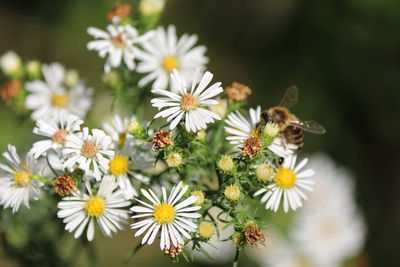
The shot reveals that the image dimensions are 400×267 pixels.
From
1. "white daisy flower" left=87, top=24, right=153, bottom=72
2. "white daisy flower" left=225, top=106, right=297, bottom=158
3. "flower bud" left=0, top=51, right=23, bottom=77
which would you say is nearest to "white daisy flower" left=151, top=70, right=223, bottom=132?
"white daisy flower" left=225, top=106, right=297, bottom=158

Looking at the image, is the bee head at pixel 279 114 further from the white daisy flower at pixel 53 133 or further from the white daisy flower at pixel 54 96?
the white daisy flower at pixel 54 96

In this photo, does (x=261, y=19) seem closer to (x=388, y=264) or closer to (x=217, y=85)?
(x=388, y=264)

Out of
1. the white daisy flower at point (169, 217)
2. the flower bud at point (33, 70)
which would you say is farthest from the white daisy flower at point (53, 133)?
the flower bud at point (33, 70)

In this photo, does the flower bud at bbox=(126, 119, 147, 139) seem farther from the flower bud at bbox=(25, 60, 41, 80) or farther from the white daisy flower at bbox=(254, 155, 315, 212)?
the flower bud at bbox=(25, 60, 41, 80)

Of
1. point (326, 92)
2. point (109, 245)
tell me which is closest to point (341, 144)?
point (326, 92)

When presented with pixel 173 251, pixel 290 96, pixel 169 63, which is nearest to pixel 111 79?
pixel 169 63
